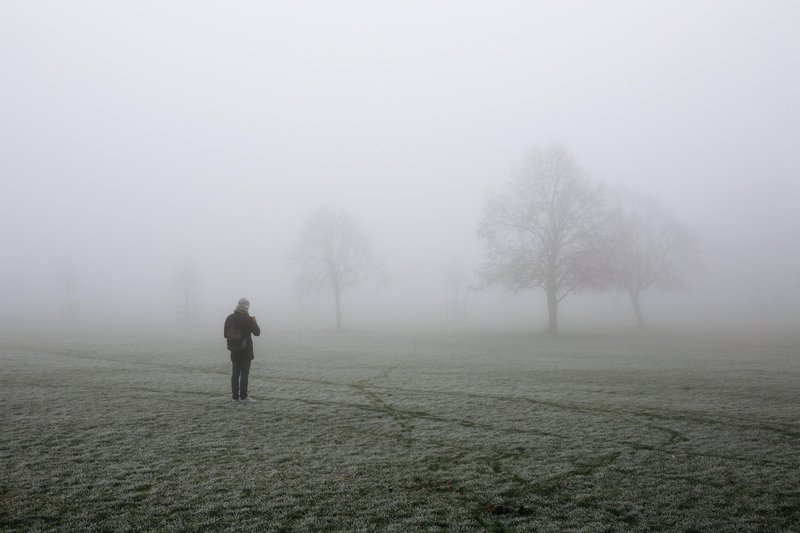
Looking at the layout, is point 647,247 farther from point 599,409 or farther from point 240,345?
point 240,345

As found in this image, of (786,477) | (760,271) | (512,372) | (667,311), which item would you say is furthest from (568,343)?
(760,271)

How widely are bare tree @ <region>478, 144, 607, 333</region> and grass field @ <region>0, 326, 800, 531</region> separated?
63.4 feet

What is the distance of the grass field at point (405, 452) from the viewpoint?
19.6ft

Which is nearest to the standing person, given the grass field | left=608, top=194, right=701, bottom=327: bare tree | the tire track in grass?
the grass field

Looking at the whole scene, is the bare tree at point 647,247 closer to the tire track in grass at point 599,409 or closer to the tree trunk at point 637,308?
the tree trunk at point 637,308

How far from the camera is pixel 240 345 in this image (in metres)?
13.1

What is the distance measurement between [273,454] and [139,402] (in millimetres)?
6298

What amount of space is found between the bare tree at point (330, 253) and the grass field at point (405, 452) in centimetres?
3699

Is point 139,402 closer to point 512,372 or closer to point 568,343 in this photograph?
point 512,372

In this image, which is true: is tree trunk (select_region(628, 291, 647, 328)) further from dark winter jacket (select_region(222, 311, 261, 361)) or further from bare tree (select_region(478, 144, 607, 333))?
dark winter jacket (select_region(222, 311, 261, 361))

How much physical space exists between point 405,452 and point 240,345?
6.32m

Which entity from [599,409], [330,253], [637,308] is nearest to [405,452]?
[599,409]

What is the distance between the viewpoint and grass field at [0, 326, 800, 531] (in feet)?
19.6

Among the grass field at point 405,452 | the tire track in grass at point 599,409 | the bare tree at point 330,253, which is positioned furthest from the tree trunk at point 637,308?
the tire track in grass at point 599,409
